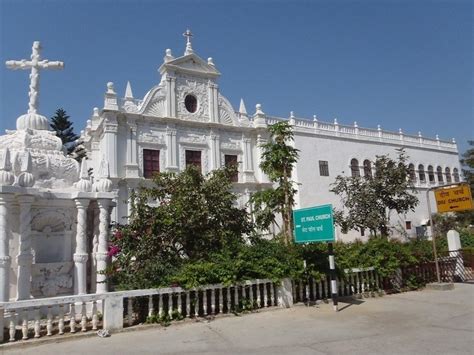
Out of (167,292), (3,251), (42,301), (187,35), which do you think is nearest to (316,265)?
(167,292)

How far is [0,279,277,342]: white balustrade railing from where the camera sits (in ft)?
21.3

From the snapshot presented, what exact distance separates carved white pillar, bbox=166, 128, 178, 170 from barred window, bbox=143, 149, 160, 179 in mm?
605

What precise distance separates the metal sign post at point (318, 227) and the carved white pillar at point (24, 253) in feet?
18.6

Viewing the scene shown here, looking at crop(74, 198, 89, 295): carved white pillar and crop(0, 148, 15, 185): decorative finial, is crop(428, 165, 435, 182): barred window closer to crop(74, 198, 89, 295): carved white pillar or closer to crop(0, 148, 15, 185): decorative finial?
crop(74, 198, 89, 295): carved white pillar

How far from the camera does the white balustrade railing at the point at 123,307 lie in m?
6.50

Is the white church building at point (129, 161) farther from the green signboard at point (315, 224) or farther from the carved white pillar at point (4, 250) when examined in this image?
the green signboard at point (315, 224)

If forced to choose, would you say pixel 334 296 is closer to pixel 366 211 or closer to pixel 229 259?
pixel 229 259

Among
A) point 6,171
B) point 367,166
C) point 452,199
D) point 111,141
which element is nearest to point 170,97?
point 111,141

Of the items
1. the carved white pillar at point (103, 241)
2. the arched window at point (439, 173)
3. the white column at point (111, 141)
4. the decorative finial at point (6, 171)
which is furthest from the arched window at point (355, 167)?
the decorative finial at point (6, 171)

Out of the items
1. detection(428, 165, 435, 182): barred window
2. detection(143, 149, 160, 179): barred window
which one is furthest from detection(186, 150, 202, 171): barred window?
detection(428, 165, 435, 182): barred window

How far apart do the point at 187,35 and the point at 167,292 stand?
859 inches

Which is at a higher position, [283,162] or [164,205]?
[283,162]

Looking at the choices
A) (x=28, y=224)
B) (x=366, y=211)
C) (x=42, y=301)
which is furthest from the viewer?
(x=366, y=211)

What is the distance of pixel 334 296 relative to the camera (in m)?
8.47
